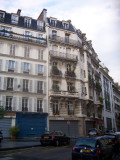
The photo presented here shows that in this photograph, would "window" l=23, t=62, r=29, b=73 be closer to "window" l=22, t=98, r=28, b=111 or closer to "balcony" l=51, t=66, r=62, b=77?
"balcony" l=51, t=66, r=62, b=77

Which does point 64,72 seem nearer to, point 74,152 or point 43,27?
point 43,27

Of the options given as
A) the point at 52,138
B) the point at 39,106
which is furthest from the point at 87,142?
the point at 39,106

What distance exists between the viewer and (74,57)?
113ft

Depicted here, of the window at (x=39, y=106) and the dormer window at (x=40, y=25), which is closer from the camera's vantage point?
the window at (x=39, y=106)

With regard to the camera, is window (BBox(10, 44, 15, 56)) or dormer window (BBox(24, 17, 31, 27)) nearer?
window (BBox(10, 44, 15, 56))

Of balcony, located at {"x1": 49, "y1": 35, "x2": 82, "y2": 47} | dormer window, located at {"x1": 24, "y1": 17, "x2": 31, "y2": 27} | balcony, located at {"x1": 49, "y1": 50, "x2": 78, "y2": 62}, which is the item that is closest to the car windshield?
balcony, located at {"x1": 49, "y1": 50, "x2": 78, "y2": 62}

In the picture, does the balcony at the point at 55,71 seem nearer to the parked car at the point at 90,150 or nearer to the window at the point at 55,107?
the window at the point at 55,107

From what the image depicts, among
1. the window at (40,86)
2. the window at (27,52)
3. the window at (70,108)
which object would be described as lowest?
the window at (70,108)

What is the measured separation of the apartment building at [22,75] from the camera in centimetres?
2711

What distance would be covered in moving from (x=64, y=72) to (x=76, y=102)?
5921 mm

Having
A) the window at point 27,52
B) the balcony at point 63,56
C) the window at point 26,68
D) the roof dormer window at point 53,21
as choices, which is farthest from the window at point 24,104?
the roof dormer window at point 53,21

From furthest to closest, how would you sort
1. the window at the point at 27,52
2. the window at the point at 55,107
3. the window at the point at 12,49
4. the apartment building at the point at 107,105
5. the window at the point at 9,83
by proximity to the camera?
the apartment building at the point at 107,105, the window at the point at 27,52, the window at the point at 55,107, the window at the point at 12,49, the window at the point at 9,83

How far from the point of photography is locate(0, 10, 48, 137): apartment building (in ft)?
88.9

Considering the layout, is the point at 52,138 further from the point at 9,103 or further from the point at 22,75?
the point at 22,75
